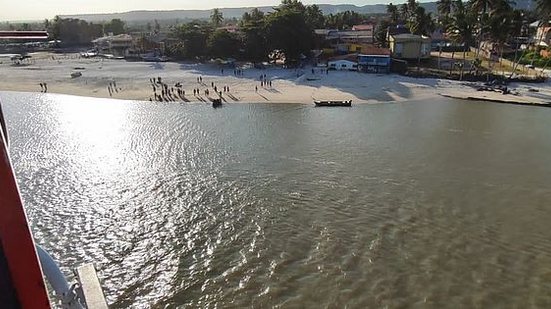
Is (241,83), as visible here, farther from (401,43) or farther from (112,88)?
(401,43)

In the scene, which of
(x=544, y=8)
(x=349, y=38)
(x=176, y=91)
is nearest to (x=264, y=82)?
(x=176, y=91)

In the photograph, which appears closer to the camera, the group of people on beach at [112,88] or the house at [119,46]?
the group of people on beach at [112,88]

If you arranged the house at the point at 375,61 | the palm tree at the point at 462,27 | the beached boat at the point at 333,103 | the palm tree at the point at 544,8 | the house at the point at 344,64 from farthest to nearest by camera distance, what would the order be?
the house at the point at 344,64, the house at the point at 375,61, the palm tree at the point at 462,27, the palm tree at the point at 544,8, the beached boat at the point at 333,103

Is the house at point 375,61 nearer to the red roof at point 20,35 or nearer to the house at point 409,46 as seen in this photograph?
the house at point 409,46

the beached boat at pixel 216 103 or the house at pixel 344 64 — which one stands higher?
the house at pixel 344 64

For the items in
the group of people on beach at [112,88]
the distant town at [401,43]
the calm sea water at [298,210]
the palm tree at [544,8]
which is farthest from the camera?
the distant town at [401,43]

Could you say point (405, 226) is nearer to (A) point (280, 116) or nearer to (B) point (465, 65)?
(A) point (280, 116)

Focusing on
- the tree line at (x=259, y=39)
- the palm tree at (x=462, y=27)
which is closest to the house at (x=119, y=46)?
the tree line at (x=259, y=39)

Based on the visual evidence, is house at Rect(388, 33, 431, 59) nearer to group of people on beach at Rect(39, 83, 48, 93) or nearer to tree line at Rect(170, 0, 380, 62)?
tree line at Rect(170, 0, 380, 62)
